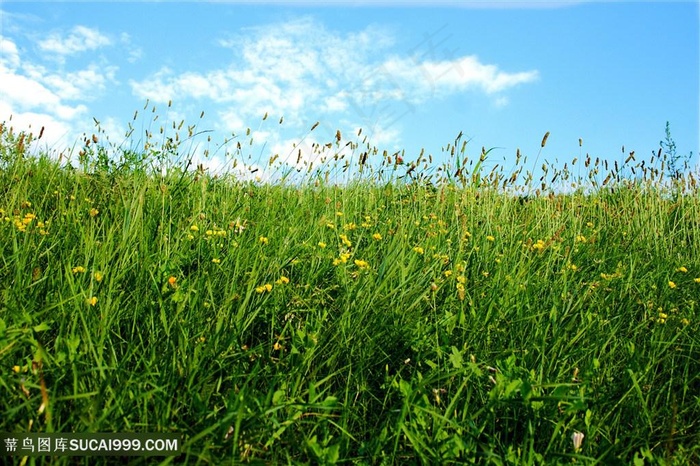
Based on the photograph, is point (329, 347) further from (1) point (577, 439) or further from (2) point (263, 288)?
(1) point (577, 439)

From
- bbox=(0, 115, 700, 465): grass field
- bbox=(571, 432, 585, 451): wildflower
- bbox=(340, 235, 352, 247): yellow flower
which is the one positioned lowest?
bbox=(571, 432, 585, 451): wildflower

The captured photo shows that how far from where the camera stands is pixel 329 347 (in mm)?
1805

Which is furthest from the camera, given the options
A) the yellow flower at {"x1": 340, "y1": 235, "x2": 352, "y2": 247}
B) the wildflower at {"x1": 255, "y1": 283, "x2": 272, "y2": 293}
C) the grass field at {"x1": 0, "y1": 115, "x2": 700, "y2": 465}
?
the yellow flower at {"x1": 340, "y1": 235, "x2": 352, "y2": 247}

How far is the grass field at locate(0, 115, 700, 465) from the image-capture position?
1.39 meters

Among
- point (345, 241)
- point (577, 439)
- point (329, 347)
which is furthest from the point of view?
point (345, 241)

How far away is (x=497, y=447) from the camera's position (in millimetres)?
1521

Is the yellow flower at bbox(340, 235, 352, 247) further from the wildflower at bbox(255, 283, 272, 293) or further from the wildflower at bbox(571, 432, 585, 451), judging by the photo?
the wildflower at bbox(571, 432, 585, 451)

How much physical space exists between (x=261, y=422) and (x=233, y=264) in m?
0.89

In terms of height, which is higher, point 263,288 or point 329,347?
point 263,288

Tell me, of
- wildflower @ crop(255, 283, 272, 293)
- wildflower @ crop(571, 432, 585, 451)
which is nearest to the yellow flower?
wildflower @ crop(255, 283, 272, 293)

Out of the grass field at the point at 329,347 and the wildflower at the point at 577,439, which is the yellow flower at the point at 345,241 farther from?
the wildflower at the point at 577,439

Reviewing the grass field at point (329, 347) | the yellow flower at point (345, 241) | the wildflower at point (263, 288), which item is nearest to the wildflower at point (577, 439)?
the grass field at point (329, 347)

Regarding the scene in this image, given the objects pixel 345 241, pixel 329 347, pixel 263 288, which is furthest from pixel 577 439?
pixel 345 241

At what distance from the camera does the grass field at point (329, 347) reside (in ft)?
4.56
